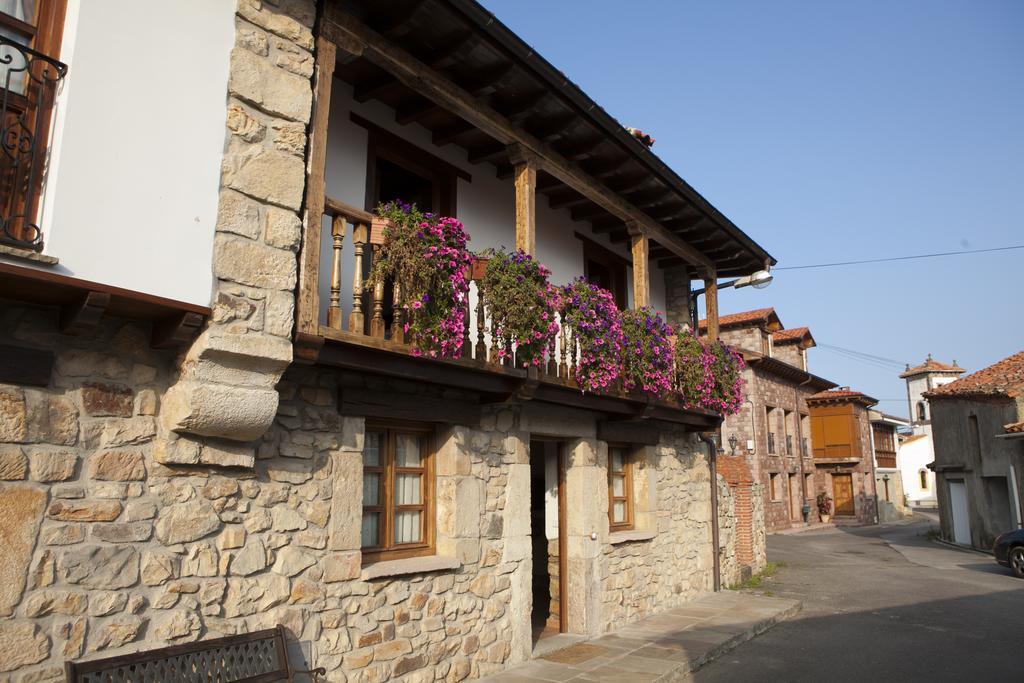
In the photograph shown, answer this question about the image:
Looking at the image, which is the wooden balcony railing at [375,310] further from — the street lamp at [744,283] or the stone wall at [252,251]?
the street lamp at [744,283]

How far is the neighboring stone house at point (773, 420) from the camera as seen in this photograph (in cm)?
2308

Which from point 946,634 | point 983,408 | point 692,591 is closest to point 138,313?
point 692,591

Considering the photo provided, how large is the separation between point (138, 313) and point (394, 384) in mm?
2095

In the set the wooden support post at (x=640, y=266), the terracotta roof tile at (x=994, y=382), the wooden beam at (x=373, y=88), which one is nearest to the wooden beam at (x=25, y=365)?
the wooden beam at (x=373, y=88)

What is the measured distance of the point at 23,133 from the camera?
11.6 feet

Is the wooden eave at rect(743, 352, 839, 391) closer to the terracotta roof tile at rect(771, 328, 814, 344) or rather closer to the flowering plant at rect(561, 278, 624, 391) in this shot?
the terracotta roof tile at rect(771, 328, 814, 344)

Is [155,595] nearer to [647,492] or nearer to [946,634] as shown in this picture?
[647,492]

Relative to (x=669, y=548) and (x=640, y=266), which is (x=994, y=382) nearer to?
(x=669, y=548)

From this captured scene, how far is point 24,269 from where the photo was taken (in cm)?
326

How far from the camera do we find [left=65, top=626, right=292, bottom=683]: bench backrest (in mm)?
3480

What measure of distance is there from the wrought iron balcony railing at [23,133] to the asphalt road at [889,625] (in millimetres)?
6107

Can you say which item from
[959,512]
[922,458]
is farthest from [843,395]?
[922,458]

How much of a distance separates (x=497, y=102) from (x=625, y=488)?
4970mm

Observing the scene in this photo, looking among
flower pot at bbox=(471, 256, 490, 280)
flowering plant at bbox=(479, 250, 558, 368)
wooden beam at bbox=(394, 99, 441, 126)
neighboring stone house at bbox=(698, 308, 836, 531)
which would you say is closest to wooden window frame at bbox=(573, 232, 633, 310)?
flowering plant at bbox=(479, 250, 558, 368)
